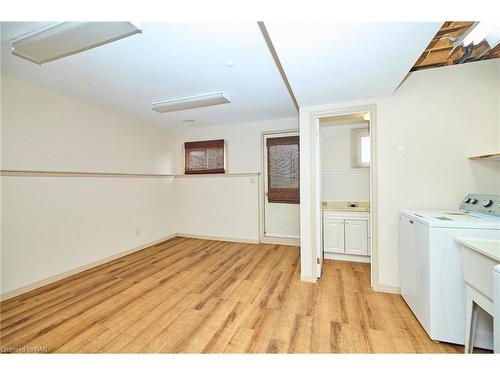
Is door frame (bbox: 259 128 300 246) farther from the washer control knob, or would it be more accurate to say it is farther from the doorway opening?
the washer control knob

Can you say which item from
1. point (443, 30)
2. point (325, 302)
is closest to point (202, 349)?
point (325, 302)

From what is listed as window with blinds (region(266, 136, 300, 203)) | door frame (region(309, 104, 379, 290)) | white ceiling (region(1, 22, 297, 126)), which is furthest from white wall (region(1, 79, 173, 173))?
door frame (region(309, 104, 379, 290))

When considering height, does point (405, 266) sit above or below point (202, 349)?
above

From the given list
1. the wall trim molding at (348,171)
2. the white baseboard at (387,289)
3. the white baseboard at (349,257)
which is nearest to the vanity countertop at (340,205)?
the wall trim molding at (348,171)

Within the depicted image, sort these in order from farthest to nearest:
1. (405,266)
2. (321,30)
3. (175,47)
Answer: (405,266) < (175,47) < (321,30)

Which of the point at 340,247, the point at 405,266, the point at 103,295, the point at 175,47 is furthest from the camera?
the point at 340,247

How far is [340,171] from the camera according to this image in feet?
11.8

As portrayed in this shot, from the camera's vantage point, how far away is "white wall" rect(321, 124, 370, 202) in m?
3.47

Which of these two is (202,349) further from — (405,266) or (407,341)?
(405,266)

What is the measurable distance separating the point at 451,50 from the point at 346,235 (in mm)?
2357

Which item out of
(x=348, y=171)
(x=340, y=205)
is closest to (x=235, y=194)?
(x=340, y=205)

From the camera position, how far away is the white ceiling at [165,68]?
1561 millimetres

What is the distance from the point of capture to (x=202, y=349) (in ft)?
4.93
